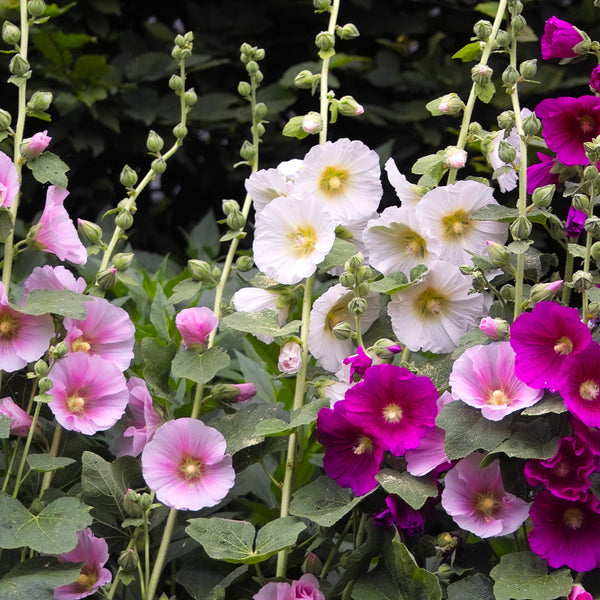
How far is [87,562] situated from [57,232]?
0.35 meters

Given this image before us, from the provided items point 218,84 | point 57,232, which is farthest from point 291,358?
point 218,84

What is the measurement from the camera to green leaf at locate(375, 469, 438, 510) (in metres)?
0.93

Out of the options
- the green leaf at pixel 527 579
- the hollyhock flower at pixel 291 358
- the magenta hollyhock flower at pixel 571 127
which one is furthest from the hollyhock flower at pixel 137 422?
the magenta hollyhock flower at pixel 571 127

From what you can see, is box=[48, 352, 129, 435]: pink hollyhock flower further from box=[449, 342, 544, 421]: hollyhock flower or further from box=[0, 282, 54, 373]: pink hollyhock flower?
box=[449, 342, 544, 421]: hollyhock flower

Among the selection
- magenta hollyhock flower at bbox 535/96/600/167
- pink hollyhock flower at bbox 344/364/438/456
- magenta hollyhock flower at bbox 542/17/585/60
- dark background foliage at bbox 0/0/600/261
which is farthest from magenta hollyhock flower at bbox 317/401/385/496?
dark background foliage at bbox 0/0/600/261

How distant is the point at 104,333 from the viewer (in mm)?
1097

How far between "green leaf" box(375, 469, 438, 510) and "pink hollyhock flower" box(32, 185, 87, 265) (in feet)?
1.33

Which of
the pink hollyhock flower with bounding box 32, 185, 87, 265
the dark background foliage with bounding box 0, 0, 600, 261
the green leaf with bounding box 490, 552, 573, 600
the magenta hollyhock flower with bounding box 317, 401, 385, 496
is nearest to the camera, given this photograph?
the green leaf with bounding box 490, 552, 573, 600

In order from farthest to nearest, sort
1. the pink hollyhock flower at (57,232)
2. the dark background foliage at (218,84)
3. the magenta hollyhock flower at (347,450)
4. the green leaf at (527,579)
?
the dark background foliage at (218,84) < the pink hollyhock flower at (57,232) < the magenta hollyhock flower at (347,450) < the green leaf at (527,579)

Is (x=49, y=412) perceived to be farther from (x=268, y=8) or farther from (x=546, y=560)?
(x=268, y=8)

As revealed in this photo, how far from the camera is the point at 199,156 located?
8.85ft

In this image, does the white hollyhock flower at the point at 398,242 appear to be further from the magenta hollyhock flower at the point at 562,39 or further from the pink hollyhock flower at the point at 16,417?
the pink hollyhock flower at the point at 16,417

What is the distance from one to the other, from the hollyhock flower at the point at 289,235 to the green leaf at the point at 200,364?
10cm

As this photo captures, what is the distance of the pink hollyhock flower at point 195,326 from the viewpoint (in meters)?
1.06
